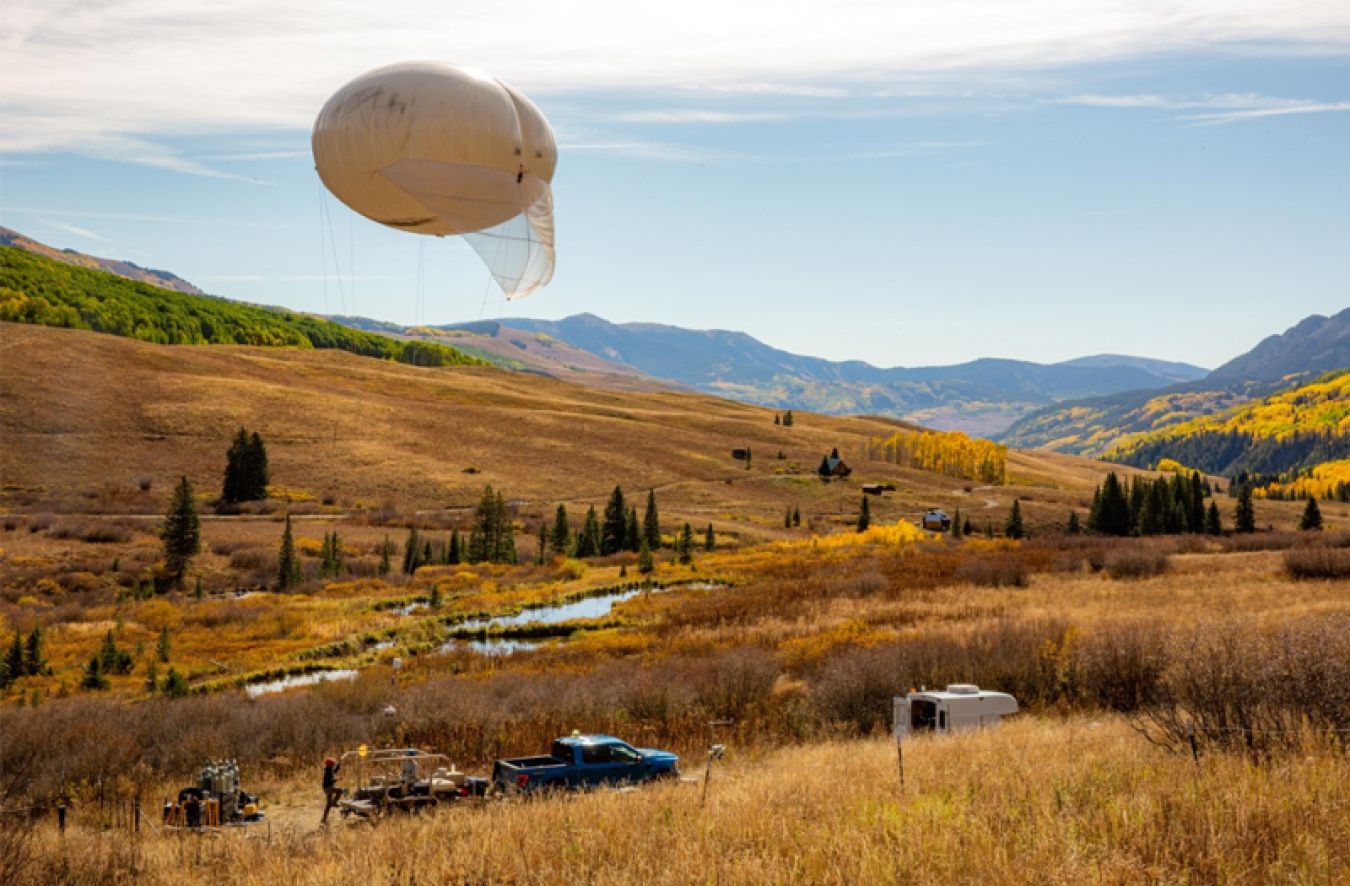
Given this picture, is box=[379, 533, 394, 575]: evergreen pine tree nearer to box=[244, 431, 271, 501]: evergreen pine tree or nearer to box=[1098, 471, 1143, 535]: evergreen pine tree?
box=[244, 431, 271, 501]: evergreen pine tree

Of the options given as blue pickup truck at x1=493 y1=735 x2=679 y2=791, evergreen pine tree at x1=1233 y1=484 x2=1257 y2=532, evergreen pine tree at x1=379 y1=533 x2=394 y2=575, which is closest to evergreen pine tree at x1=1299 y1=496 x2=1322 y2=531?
evergreen pine tree at x1=1233 y1=484 x2=1257 y2=532

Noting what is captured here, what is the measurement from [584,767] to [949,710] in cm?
726

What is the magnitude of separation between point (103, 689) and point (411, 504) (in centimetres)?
6478

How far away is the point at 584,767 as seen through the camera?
15.0 metres

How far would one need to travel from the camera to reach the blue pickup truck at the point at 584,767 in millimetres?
14648

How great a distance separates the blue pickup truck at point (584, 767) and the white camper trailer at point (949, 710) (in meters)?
4.95

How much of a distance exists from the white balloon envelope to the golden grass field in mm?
11579

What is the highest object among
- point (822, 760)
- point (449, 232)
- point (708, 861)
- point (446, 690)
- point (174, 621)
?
point (449, 232)

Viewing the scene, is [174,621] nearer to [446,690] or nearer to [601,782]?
[446,690]

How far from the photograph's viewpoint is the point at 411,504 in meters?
97.9

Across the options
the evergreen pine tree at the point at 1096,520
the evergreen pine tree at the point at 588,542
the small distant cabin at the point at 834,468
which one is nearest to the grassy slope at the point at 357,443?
the small distant cabin at the point at 834,468

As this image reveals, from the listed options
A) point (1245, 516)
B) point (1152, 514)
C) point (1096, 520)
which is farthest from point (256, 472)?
point (1245, 516)

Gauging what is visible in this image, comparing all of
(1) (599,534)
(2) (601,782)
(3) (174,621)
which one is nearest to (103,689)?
(3) (174,621)

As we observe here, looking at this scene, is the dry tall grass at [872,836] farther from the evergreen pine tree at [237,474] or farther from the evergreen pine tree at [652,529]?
A: the evergreen pine tree at [237,474]
